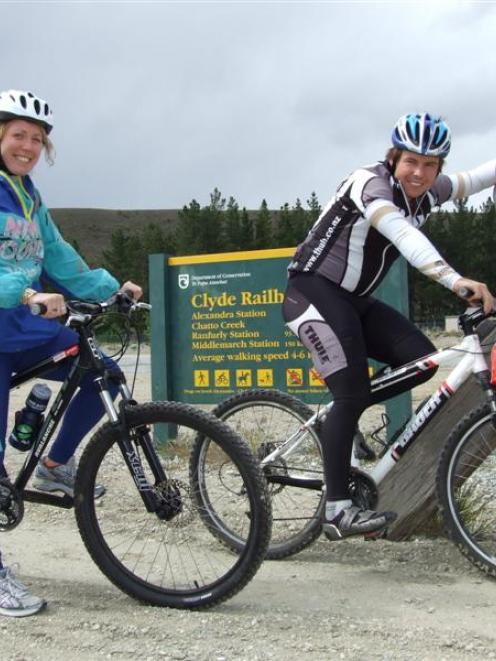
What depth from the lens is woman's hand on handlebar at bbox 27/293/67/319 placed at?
3.18 metres

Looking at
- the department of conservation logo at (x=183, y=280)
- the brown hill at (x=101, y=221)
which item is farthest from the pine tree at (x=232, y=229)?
the brown hill at (x=101, y=221)

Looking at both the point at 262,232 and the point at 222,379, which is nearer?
the point at 222,379

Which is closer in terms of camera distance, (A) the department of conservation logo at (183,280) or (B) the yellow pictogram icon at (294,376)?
(B) the yellow pictogram icon at (294,376)

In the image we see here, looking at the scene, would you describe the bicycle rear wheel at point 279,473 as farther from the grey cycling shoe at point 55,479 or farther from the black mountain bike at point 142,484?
the grey cycling shoe at point 55,479

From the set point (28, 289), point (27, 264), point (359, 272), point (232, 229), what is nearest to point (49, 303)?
point (28, 289)

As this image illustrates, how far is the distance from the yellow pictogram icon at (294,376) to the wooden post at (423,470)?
2450 mm

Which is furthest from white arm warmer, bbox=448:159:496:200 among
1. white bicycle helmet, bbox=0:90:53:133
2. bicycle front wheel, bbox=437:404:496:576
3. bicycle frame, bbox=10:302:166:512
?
white bicycle helmet, bbox=0:90:53:133

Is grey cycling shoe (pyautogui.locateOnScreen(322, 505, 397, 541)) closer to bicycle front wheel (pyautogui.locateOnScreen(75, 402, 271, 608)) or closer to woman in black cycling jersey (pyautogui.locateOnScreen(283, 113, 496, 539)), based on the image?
woman in black cycling jersey (pyautogui.locateOnScreen(283, 113, 496, 539))

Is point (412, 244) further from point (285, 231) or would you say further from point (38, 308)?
point (285, 231)

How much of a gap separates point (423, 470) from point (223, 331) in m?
3.26

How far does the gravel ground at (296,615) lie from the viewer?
286 cm

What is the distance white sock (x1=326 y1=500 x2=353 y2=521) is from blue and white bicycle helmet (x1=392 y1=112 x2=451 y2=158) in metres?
1.68

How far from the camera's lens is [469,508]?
4.01 m

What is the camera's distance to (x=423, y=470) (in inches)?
164
